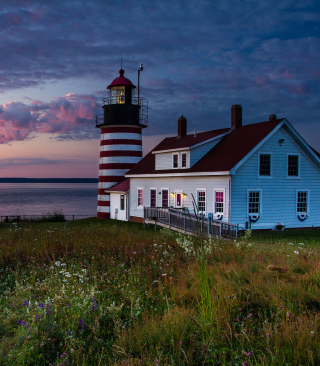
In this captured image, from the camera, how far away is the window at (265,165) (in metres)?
24.6

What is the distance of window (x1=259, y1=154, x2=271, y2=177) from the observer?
2459 centimetres

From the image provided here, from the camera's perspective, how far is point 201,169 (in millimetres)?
25609

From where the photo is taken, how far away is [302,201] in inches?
1032

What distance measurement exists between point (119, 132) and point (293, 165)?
55.9 feet

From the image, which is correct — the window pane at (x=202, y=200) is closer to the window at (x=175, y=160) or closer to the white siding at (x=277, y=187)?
the white siding at (x=277, y=187)

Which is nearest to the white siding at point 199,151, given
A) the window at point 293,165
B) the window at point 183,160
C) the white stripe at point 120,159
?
the window at point 183,160

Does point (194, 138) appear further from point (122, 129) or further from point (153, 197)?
point (122, 129)

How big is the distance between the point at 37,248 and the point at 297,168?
2024 cm

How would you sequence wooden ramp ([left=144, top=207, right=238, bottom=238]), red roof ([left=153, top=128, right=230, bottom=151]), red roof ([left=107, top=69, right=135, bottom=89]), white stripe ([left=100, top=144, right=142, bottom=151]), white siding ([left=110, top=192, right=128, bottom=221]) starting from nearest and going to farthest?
wooden ramp ([left=144, top=207, right=238, bottom=238]) < red roof ([left=153, top=128, right=230, bottom=151]) < white siding ([left=110, top=192, right=128, bottom=221]) < red roof ([left=107, top=69, right=135, bottom=89]) < white stripe ([left=100, top=144, right=142, bottom=151])

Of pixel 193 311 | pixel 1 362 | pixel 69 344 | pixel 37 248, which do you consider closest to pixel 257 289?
pixel 193 311

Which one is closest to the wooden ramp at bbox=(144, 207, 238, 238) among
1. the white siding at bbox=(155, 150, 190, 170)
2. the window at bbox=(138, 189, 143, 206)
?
the white siding at bbox=(155, 150, 190, 170)

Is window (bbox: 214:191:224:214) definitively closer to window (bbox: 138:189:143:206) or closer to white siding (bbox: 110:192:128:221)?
window (bbox: 138:189:143:206)

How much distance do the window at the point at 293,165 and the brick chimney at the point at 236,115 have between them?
501 centimetres

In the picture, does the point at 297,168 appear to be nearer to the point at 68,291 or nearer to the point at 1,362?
the point at 68,291
